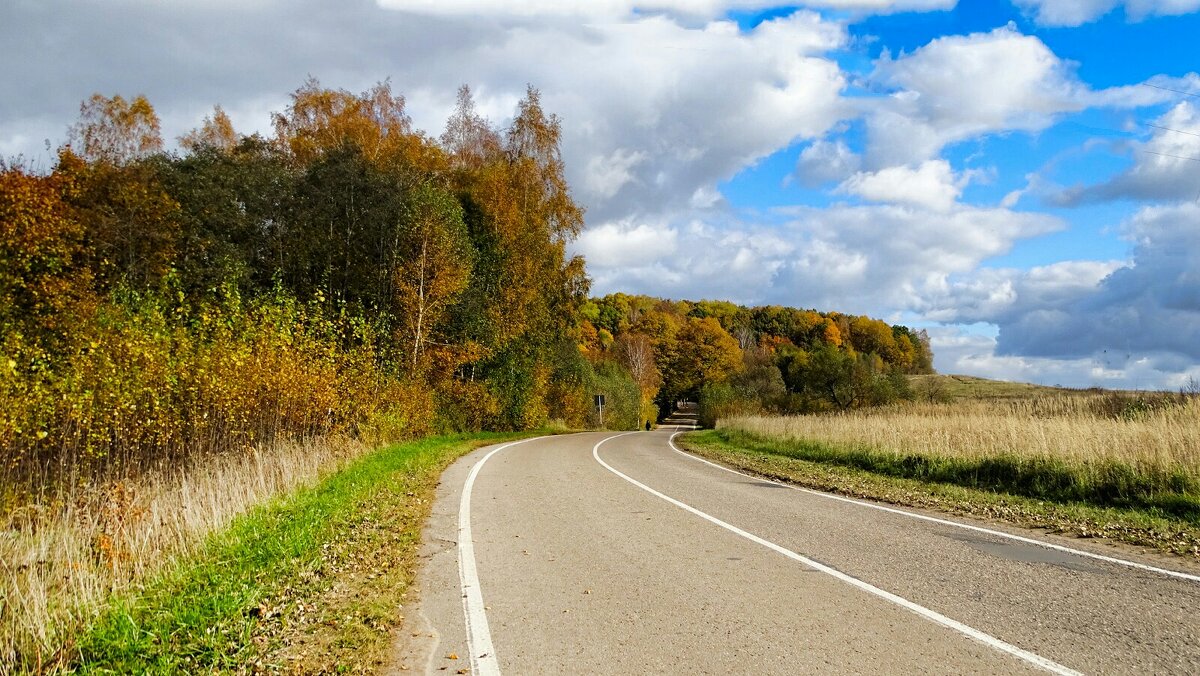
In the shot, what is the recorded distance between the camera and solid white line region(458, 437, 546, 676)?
15.0 ft

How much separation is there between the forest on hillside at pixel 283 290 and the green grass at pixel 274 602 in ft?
20.4

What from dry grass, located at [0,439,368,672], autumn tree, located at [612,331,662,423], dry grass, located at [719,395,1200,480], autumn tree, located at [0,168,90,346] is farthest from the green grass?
autumn tree, located at [612,331,662,423]

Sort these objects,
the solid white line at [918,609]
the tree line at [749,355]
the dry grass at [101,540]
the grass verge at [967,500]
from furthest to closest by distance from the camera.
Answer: the tree line at [749,355] < the grass verge at [967,500] < the dry grass at [101,540] < the solid white line at [918,609]

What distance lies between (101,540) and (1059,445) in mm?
15163

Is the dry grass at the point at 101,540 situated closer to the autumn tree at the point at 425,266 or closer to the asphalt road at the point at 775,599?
the asphalt road at the point at 775,599

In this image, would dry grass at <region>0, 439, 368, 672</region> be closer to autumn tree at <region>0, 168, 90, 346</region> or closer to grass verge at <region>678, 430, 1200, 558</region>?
autumn tree at <region>0, 168, 90, 346</region>

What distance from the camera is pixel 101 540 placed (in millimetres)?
8359

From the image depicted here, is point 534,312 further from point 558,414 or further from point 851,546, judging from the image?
point 851,546

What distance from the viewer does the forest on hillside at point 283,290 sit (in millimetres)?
13758

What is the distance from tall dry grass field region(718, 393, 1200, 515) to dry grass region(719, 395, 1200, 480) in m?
0.02

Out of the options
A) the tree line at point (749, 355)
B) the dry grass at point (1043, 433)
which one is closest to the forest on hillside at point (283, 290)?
the tree line at point (749, 355)

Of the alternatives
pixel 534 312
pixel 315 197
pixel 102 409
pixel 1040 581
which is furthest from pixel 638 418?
pixel 1040 581

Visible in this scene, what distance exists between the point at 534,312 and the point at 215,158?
15.0 meters

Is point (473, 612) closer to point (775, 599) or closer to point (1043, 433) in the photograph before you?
point (775, 599)
